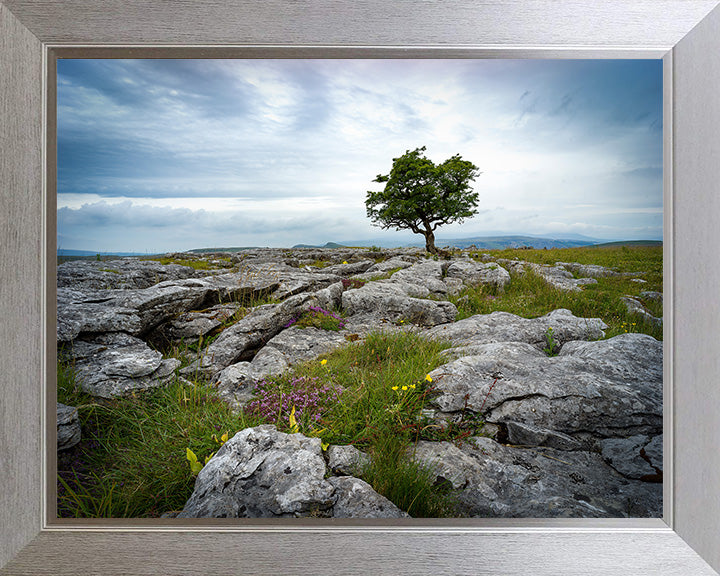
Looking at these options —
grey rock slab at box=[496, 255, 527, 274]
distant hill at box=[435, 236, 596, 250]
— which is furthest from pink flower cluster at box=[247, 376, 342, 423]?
grey rock slab at box=[496, 255, 527, 274]

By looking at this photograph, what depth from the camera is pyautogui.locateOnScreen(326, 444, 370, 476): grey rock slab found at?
1843 mm

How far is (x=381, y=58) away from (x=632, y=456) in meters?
2.54

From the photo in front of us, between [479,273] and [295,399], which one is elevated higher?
[479,273]

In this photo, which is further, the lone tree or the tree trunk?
the tree trunk

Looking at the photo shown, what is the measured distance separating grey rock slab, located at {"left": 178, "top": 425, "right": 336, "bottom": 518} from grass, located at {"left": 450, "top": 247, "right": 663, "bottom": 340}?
1.31m

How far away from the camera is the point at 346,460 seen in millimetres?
1862

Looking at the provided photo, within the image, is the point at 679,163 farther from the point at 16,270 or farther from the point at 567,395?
the point at 16,270

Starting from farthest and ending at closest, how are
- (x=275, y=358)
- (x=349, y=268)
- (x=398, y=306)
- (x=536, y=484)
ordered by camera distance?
(x=349, y=268) < (x=398, y=306) < (x=275, y=358) < (x=536, y=484)

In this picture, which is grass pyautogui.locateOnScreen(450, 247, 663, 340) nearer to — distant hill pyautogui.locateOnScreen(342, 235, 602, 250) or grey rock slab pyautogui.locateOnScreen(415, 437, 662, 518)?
distant hill pyautogui.locateOnScreen(342, 235, 602, 250)

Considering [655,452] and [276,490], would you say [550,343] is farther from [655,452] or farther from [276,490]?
[276,490]

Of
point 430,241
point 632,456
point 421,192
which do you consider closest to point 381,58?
point 421,192

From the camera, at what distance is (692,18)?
1822 mm

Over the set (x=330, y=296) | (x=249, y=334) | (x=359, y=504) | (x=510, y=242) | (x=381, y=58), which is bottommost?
(x=359, y=504)

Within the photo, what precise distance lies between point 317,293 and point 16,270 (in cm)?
156
